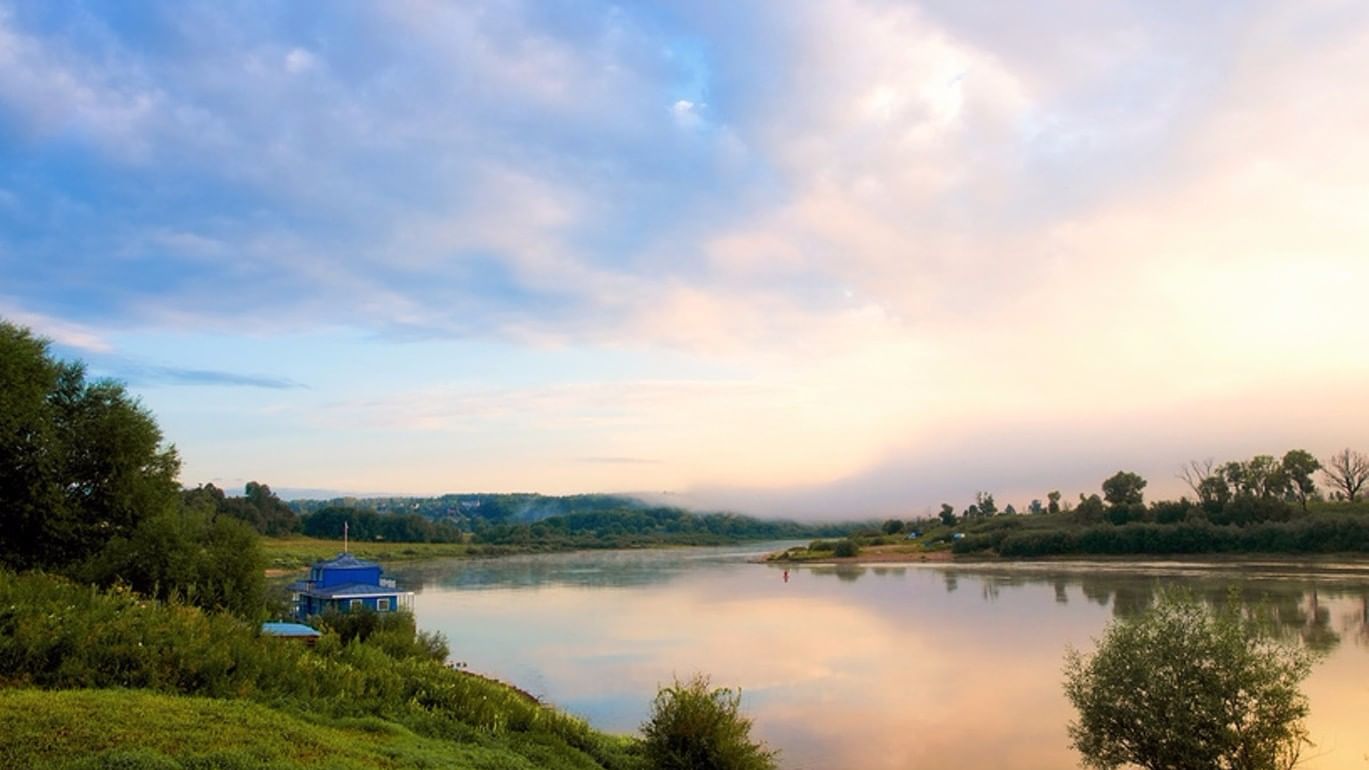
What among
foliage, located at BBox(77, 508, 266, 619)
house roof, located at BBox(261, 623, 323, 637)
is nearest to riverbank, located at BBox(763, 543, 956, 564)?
foliage, located at BBox(77, 508, 266, 619)

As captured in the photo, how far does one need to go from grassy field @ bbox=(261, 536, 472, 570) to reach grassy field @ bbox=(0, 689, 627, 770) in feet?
232

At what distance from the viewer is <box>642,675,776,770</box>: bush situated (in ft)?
36.0

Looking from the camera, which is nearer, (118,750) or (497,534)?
(118,750)

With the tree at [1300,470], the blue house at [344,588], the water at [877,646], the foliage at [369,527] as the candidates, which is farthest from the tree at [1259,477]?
the foliage at [369,527]

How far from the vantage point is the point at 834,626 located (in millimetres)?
38969

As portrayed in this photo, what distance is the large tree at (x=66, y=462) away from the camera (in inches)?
770

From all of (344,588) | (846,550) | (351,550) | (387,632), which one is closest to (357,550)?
(351,550)

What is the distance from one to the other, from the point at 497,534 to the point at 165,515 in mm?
118984

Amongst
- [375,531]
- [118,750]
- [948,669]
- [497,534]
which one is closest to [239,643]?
[118,750]

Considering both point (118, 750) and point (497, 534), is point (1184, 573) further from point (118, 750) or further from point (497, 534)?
point (497, 534)

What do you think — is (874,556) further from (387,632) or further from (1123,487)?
(387,632)

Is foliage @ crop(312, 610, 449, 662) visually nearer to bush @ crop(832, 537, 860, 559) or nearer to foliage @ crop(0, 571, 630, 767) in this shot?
foliage @ crop(0, 571, 630, 767)

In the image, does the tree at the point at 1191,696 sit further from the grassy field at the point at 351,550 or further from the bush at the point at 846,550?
the bush at the point at 846,550

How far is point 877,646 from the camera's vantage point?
32.8 meters
